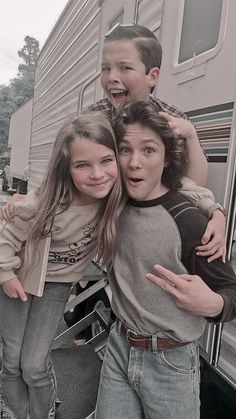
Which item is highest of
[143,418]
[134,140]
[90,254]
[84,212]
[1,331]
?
[134,140]

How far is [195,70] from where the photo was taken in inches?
80.2

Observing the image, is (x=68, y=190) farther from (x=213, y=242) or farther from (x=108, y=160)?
(x=213, y=242)

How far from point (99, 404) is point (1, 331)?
1.74ft

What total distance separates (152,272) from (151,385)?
36 centimetres

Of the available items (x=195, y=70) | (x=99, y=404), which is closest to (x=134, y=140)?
(x=195, y=70)

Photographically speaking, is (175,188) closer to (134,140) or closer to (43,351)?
(134,140)

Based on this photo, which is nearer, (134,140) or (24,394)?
(134,140)

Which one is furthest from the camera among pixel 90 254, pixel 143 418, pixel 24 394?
pixel 24 394

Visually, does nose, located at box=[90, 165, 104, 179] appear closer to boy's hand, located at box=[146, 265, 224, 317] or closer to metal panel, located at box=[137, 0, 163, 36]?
boy's hand, located at box=[146, 265, 224, 317]

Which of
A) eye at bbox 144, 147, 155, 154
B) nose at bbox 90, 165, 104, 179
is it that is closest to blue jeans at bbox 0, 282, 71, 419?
nose at bbox 90, 165, 104, 179

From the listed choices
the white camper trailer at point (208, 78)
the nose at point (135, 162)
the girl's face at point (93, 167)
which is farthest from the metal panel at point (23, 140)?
the nose at point (135, 162)

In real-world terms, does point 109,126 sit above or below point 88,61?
below

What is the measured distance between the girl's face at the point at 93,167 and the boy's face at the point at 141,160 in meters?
0.05

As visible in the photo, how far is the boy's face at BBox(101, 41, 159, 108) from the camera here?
5.75 ft
